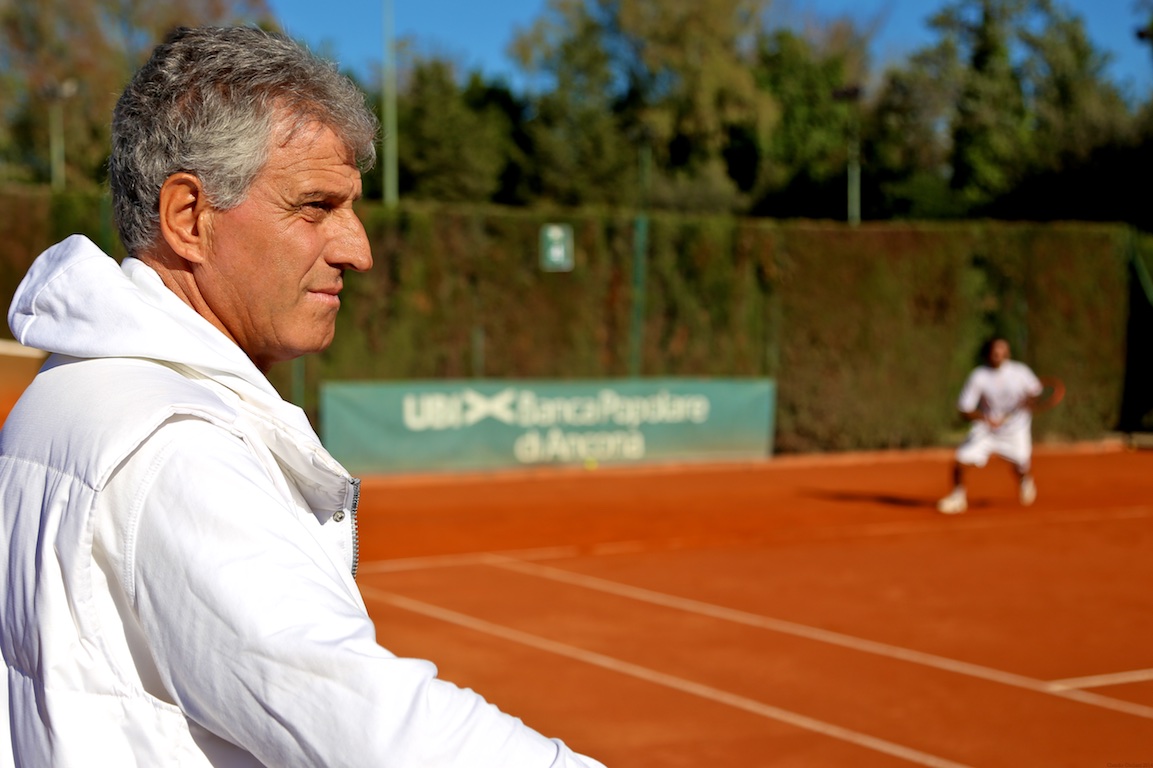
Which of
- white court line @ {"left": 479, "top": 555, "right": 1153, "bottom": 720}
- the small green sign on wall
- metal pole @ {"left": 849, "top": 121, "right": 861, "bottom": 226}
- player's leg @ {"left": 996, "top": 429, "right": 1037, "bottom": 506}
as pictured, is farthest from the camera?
metal pole @ {"left": 849, "top": 121, "right": 861, "bottom": 226}

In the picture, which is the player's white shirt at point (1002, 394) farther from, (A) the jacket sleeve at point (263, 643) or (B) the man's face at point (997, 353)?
(A) the jacket sleeve at point (263, 643)

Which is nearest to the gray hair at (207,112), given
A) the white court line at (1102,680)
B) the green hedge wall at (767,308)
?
the white court line at (1102,680)

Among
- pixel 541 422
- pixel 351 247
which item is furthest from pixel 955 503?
pixel 351 247

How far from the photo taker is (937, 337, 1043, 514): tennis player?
1366 cm

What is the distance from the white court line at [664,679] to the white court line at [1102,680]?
1.44 metres

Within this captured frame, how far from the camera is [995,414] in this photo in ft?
45.6

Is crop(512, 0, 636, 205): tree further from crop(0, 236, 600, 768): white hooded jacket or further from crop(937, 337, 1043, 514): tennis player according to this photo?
crop(0, 236, 600, 768): white hooded jacket

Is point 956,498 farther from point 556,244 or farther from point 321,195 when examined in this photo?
point 321,195

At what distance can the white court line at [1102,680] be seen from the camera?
22.5ft

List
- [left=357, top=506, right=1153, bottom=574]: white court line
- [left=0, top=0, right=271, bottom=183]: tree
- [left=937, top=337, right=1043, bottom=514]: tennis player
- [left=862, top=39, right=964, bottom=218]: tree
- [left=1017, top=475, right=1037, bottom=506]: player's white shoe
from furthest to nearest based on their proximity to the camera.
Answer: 1. [left=862, top=39, right=964, bottom=218]: tree
2. [left=0, top=0, right=271, bottom=183]: tree
3. [left=1017, top=475, right=1037, bottom=506]: player's white shoe
4. [left=937, top=337, right=1043, bottom=514]: tennis player
5. [left=357, top=506, right=1153, bottom=574]: white court line

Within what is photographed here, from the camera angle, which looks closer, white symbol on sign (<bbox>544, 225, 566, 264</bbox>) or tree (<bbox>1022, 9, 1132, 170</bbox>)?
white symbol on sign (<bbox>544, 225, 566, 264</bbox>)

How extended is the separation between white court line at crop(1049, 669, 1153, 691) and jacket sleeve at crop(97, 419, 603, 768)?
6.31 metres

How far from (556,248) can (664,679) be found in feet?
37.5

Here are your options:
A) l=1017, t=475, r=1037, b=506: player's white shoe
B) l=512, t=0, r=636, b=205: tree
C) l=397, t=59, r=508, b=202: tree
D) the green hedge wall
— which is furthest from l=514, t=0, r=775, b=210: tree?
l=1017, t=475, r=1037, b=506: player's white shoe
